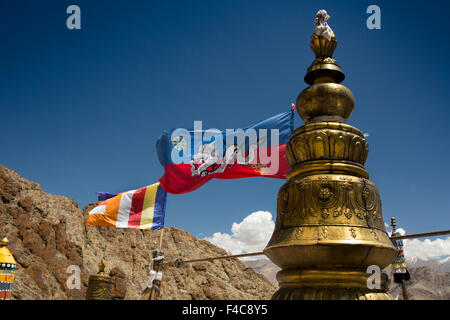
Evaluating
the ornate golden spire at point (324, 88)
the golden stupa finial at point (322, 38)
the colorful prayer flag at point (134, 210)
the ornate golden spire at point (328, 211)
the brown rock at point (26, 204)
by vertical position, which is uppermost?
the brown rock at point (26, 204)

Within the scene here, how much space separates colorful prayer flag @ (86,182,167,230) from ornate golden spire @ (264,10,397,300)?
8.41 m

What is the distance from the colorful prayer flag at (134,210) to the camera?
32.7 feet

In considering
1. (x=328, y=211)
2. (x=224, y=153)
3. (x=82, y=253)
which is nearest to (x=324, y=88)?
(x=328, y=211)

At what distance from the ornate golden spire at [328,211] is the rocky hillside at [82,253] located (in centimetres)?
3407

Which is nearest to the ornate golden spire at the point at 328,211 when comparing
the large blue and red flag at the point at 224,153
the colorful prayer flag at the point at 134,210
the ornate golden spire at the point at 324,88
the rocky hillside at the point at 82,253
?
the ornate golden spire at the point at 324,88

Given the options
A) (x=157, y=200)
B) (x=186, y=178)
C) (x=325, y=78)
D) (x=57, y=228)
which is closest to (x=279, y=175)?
(x=186, y=178)

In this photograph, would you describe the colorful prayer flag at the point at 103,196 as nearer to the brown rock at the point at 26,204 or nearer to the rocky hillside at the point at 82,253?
the rocky hillside at the point at 82,253

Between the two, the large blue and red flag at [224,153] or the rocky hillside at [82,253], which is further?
the rocky hillside at [82,253]

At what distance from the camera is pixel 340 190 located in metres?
1.67

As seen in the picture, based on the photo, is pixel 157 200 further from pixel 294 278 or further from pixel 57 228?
pixel 57 228

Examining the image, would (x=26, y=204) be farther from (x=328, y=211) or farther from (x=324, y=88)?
(x=328, y=211)

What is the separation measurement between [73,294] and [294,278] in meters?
41.2
